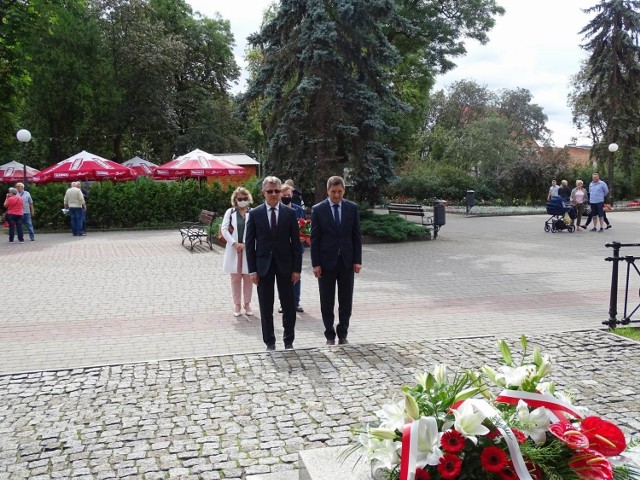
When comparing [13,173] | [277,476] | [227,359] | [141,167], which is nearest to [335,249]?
[227,359]

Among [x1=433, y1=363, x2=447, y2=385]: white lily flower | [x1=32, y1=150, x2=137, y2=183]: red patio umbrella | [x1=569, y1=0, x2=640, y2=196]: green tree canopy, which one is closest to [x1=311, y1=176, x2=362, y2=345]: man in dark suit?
[x1=433, y1=363, x2=447, y2=385]: white lily flower

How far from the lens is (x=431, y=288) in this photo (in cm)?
1065

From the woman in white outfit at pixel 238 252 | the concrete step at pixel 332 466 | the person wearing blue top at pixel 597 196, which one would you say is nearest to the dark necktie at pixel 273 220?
the woman in white outfit at pixel 238 252

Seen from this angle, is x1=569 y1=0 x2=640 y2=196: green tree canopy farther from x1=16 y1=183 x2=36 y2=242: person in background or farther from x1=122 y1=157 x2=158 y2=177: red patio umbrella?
x1=16 y1=183 x2=36 y2=242: person in background

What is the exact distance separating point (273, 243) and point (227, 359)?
1324 millimetres

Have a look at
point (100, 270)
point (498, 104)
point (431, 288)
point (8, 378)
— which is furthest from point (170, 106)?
point (498, 104)

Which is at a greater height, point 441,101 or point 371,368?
point 441,101

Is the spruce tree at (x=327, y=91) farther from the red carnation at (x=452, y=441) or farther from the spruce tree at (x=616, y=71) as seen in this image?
the spruce tree at (x=616, y=71)

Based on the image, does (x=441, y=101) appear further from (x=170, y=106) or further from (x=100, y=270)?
(x=100, y=270)

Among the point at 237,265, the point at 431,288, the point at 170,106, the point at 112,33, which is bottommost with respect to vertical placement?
the point at 431,288

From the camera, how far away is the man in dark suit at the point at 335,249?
6.80 metres

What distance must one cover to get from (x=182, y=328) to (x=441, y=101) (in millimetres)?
65975

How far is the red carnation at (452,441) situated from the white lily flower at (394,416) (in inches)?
5.2

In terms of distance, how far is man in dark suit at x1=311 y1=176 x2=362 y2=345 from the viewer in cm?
680
